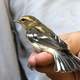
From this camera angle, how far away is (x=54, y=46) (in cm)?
58

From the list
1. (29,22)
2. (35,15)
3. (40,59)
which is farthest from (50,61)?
(35,15)

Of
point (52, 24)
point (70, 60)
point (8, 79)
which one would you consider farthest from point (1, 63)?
point (70, 60)

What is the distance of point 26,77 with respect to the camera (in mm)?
811

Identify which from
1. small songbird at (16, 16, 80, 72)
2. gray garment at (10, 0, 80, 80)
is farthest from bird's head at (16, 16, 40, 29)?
gray garment at (10, 0, 80, 80)

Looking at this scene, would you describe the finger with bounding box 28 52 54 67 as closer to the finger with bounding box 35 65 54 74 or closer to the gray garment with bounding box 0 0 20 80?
the finger with bounding box 35 65 54 74

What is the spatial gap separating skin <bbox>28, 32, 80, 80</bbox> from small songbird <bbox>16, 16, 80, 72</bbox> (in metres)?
0.01

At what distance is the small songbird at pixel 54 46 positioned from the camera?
21.3 inches

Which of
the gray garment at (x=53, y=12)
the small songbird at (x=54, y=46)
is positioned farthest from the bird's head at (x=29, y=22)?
the gray garment at (x=53, y=12)

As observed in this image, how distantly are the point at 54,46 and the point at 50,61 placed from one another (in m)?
0.03

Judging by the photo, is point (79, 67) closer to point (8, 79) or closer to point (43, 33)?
point (43, 33)

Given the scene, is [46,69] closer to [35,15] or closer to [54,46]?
[54,46]

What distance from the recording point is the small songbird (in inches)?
21.3

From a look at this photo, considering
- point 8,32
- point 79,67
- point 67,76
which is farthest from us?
point 8,32

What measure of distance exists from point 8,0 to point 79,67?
1.11 ft
